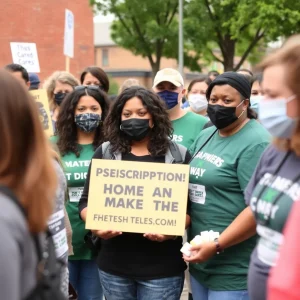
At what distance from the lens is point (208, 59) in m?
29.7

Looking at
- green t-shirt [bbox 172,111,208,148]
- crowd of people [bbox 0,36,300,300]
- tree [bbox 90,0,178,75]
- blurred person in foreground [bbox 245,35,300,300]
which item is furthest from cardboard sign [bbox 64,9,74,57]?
tree [bbox 90,0,178,75]

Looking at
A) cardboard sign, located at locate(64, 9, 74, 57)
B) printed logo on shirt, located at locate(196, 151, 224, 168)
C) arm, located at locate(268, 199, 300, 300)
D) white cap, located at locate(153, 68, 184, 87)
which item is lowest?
cardboard sign, located at locate(64, 9, 74, 57)

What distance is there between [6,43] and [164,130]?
2751 centimetres

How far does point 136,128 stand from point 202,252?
2.99ft

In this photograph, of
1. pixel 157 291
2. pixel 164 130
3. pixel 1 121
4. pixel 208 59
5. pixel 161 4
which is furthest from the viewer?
pixel 208 59

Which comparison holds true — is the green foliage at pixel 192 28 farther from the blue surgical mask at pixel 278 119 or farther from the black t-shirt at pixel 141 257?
the blue surgical mask at pixel 278 119

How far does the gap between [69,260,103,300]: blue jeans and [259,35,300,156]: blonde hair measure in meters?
2.51

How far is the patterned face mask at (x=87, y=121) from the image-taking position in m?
4.86

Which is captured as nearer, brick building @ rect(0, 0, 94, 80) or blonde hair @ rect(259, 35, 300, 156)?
blonde hair @ rect(259, 35, 300, 156)

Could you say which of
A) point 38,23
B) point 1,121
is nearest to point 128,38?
point 38,23

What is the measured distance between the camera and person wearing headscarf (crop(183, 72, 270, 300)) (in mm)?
3748

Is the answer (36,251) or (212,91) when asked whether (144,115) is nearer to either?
(212,91)

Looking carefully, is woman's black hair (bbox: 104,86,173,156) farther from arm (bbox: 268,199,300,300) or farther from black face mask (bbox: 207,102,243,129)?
arm (bbox: 268,199,300,300)

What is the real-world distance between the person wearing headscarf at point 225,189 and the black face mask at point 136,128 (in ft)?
1.24
